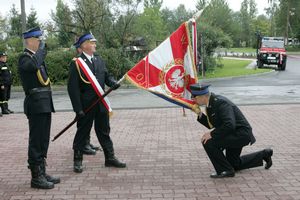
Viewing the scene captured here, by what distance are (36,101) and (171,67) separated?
197 cm

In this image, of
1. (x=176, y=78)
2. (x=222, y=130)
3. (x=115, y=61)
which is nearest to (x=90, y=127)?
(x=176, y=78)

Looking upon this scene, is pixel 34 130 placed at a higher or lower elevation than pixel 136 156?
higher

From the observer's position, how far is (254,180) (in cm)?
548

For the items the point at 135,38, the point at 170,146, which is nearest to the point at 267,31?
the point at 135,38

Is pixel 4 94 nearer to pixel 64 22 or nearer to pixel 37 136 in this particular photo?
pixel 37 136

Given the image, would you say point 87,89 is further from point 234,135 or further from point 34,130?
point 234,135

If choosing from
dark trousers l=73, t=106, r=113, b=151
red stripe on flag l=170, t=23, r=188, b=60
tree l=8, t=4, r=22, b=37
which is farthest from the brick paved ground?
tree l=8, t=4, r=22, b=37

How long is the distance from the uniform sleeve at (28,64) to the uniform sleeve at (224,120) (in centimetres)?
230

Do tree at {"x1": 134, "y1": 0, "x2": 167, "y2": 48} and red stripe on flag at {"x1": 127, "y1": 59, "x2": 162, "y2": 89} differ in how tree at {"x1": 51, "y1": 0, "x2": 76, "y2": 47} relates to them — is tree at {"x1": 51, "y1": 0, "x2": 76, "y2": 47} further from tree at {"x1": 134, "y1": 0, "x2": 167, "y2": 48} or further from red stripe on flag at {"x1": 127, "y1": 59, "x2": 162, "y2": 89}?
red stripe on flag at {"x1": 127, "y1": 59, "x2": 162, "y2": 89}

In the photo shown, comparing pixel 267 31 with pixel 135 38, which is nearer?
pixel 135 38

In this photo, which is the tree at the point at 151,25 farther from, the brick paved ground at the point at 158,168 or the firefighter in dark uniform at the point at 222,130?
the firefighter in dark uniform at the point at 222,130

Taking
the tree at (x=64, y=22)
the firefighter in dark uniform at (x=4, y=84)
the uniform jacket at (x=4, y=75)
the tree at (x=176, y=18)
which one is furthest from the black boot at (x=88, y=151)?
the tree at (x=176, y=18)

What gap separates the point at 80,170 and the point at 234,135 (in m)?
2.16

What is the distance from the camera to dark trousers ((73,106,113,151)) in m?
6.03
